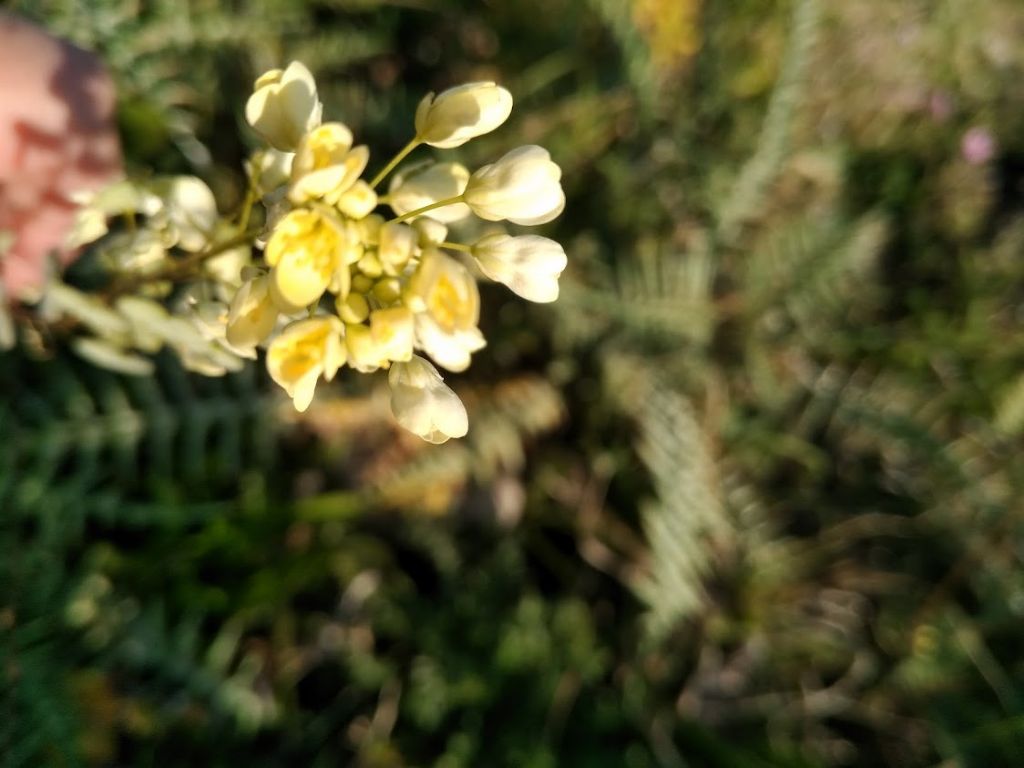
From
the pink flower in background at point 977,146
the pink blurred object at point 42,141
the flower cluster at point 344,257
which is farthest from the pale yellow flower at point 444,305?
the pink flower in background at point 977,146

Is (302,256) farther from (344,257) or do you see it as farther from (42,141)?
(42,141)

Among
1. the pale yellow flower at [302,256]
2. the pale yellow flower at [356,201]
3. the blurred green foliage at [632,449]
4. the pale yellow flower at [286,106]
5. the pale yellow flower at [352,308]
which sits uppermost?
the pale yellow flower at [286,106]

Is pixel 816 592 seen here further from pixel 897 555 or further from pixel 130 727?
pixel 130 727

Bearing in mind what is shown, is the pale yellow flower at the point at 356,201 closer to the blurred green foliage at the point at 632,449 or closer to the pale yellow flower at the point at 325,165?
the pale yellow flower at the point at 325,165

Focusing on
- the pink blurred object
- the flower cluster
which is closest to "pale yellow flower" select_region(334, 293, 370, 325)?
the flower cluster

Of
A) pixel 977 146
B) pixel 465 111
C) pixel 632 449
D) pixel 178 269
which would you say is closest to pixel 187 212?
pixel 178 269
